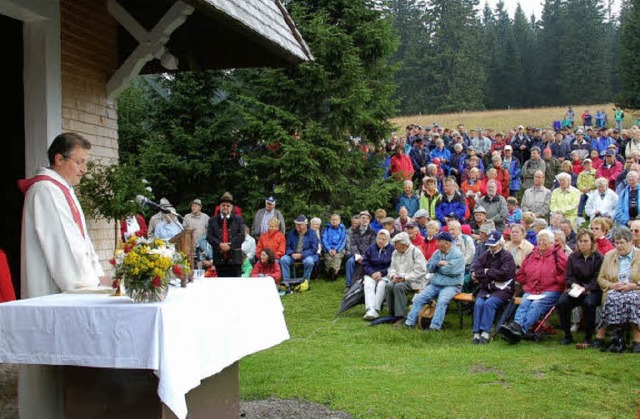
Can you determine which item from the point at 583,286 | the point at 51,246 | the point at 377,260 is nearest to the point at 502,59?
the point at 377,260

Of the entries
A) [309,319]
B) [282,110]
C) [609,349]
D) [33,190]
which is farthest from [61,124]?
[282,110]

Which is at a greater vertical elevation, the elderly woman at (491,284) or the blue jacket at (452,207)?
the blue jacket at (452,207)

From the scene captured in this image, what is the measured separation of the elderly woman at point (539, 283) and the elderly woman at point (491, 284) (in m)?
0.24

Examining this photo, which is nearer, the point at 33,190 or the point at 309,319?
the point at 33,190

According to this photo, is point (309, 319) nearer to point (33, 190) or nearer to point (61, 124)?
point (61, 124)

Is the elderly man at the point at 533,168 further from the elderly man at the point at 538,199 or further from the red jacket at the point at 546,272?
the red jacket at the point at 546,272

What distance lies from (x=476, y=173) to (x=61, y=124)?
11050 millimetres

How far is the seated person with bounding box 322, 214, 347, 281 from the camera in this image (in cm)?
1453

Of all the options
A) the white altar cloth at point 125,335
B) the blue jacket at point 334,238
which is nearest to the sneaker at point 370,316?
the blue jacket at point 334,238

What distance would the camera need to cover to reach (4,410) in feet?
16.2

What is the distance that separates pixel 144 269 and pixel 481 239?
8.57 metres

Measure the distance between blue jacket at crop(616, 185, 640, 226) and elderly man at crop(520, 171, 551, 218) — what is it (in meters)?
1.61

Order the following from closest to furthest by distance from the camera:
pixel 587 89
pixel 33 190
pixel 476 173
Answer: pixel 33 190 < pixel 476 173 < pixel 587 89

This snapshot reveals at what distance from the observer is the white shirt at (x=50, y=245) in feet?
13.7
